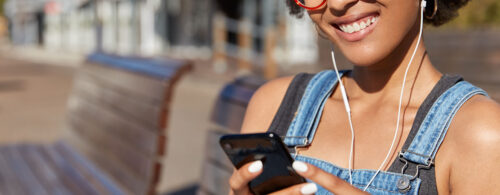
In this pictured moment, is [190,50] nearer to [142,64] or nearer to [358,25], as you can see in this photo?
[142,64]

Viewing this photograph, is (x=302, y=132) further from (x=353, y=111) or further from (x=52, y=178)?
(x=52, y=178)

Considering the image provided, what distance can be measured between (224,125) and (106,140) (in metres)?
1.50

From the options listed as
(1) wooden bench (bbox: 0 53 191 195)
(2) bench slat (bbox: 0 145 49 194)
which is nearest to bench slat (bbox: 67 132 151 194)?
(1) wooden bench (bbox: 0 53 191 195)

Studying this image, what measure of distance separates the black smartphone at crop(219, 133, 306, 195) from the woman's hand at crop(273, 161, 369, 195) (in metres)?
0.06

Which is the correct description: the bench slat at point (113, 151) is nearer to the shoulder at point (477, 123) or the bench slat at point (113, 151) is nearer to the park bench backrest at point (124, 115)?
the park bench backrest at point (124, 115)

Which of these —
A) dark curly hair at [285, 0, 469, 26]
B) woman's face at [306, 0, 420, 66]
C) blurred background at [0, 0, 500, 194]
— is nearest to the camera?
woman's face at [306, 0, 420, 66]

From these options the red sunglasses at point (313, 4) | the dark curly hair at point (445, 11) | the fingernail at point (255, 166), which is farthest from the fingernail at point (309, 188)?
the dark curly hair at point (445, 11)

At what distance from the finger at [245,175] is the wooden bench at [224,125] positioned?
2.86 feet

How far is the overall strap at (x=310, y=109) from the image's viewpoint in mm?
1723

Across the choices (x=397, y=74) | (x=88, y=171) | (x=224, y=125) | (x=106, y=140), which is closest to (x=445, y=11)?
(x=397, y=74)

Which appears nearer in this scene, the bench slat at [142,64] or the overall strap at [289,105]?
the overall strap at [289,105]

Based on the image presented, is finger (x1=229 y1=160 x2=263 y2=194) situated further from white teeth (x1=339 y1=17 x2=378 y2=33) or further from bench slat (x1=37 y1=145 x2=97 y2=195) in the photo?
bench slat (x1=37 y1=145 x2=97 y2=195)

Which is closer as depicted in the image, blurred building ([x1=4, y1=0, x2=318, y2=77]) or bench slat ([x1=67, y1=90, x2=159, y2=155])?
bench slat ([x1=67, y1=90, x2=159, y2=155])

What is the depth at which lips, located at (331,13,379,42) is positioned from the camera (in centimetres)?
156
